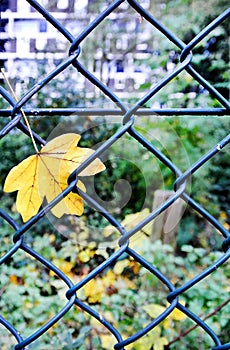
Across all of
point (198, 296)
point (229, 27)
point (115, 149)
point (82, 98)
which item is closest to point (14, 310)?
point (198, 296)

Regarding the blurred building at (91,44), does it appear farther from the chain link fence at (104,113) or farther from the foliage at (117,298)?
the chain link fence at (104,113)

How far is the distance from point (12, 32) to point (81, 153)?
5.81ft

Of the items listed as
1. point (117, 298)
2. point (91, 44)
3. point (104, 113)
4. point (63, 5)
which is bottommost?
point (117, 298)

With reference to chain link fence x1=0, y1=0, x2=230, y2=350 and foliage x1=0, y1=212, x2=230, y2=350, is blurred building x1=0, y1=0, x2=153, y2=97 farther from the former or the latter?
chain link fence x1=0, y1=0, x2=230, y2=350

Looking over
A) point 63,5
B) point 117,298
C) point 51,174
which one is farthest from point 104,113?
point 63,5

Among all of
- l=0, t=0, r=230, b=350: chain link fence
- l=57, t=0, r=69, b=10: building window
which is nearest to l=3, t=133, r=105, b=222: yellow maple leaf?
l=0, t=0, r=230, b=350: chain link fence

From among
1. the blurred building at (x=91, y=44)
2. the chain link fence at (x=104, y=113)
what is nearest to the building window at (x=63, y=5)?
the blurred building at (x=91, y=44)

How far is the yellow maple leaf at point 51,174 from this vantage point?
36 cm

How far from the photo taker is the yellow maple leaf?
0.36 meters

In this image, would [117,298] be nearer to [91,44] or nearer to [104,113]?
[104,113]

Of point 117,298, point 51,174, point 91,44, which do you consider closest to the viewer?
point 51,174

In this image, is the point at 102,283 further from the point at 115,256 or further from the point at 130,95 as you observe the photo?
the point at 115,256

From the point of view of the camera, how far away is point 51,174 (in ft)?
1.23

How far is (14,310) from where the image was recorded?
5.21 feet
